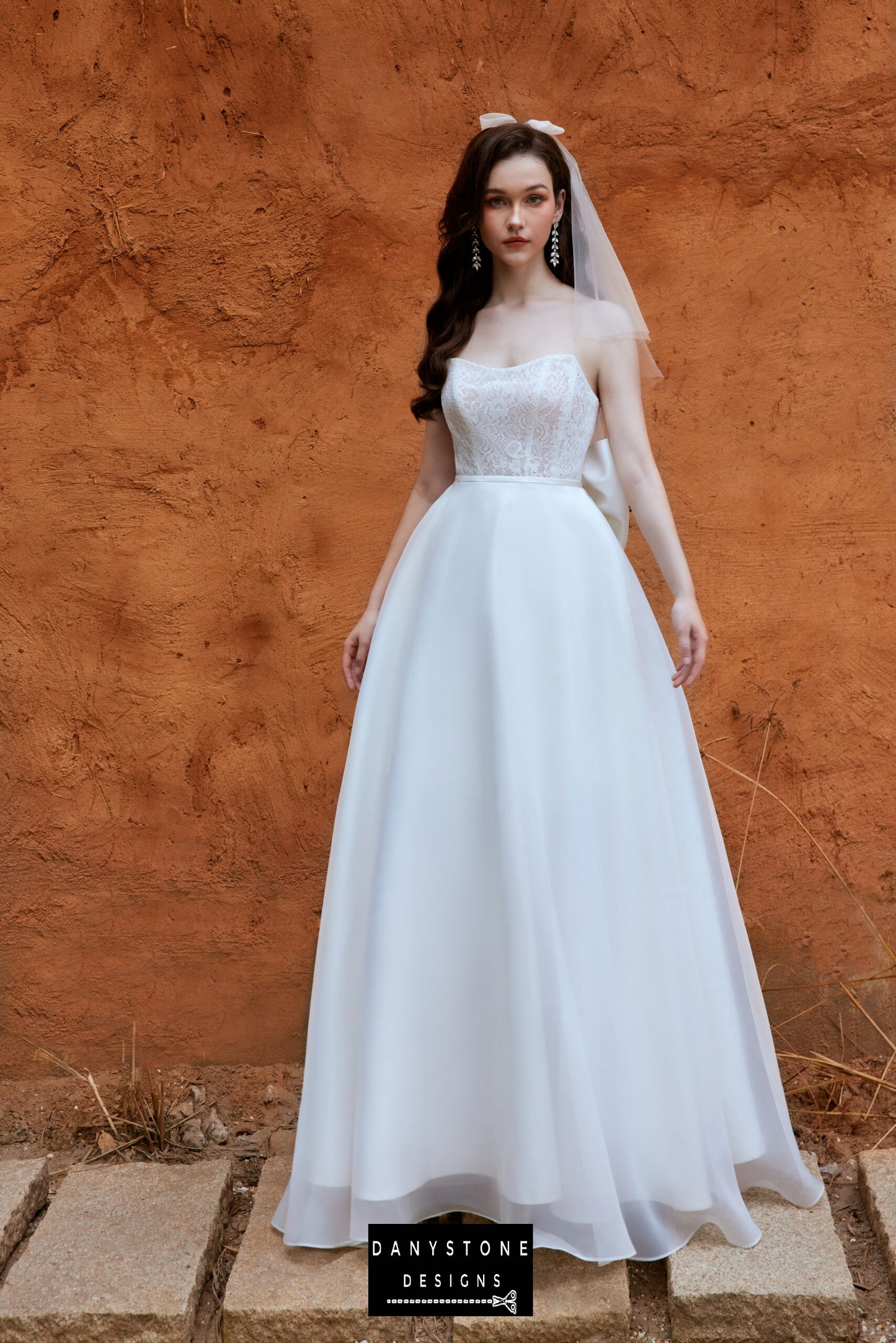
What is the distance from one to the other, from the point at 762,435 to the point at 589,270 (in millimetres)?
1147

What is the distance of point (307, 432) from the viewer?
11.4 feet

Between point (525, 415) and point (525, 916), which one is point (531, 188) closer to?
point (525, 415)

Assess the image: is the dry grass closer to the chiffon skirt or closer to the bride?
the bride

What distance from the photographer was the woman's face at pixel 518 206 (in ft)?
7.88

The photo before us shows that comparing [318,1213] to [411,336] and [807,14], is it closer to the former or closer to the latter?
[411,336]

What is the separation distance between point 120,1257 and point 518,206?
7.70 feet

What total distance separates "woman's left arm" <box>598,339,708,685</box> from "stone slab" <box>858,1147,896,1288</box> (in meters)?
1.28

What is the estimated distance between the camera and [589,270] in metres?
2.47

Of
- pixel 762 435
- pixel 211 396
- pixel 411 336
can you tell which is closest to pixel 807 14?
pixel 762 435

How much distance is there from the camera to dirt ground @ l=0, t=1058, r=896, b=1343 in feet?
7.59

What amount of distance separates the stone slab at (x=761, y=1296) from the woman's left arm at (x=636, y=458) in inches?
45.1

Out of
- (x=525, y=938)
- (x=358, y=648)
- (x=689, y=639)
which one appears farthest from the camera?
(x=358, y=648)

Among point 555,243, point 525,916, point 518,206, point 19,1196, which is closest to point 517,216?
point 518,206

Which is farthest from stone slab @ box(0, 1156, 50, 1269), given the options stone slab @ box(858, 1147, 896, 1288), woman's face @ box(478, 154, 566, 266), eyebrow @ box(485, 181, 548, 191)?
eyebrow @ box(485, 181, 548, 191)
